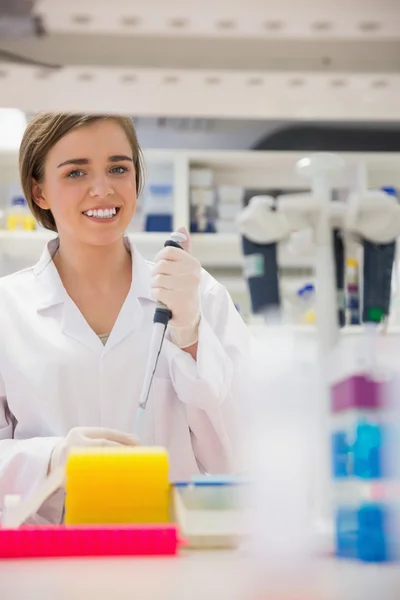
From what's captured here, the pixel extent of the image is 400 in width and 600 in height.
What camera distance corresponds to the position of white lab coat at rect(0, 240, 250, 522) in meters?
1.40

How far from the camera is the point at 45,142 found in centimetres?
156

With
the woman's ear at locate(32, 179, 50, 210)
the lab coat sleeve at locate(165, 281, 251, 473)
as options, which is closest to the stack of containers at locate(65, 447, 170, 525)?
the lab coat sleeve at locate(165, 281, 251, 473)

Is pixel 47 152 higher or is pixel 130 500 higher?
pixel 47 152

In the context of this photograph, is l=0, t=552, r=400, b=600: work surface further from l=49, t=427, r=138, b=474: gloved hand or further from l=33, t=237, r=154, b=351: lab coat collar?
l=33, t=237, r=154, b=351: lab coat collar

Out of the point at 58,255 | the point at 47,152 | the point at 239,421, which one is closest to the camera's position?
the point at 239,421

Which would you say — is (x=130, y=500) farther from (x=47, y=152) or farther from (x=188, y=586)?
(x=47, y=152)

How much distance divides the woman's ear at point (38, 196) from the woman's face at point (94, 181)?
0.10m

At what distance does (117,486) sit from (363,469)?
21cm

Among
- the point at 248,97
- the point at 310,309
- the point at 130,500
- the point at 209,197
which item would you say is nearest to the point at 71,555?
the point at 130,500

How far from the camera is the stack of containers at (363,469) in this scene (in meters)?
0.50

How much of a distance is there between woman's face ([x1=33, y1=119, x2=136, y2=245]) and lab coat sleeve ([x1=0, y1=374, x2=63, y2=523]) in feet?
1.55

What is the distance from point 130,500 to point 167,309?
68 cm

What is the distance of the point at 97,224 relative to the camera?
1.53 m

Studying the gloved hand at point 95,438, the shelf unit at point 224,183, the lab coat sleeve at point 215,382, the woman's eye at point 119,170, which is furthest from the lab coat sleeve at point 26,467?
the shelf unit at point 224,183
